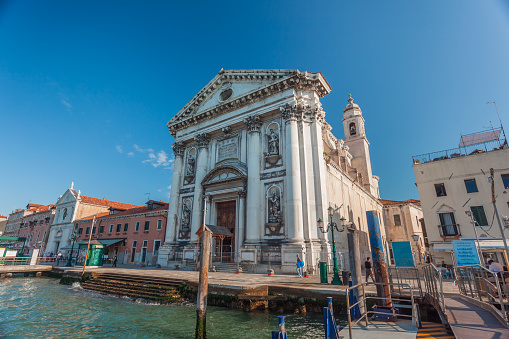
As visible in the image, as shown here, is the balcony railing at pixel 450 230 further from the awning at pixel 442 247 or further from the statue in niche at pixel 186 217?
the statue in niche at pixel 186 217

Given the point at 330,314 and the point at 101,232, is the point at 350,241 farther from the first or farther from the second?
the point at 101,232

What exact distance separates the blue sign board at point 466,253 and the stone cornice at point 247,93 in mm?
13712

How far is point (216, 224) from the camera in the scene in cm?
2228

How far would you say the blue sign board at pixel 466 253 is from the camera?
12.7 meters

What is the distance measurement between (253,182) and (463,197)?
1804 centimetres

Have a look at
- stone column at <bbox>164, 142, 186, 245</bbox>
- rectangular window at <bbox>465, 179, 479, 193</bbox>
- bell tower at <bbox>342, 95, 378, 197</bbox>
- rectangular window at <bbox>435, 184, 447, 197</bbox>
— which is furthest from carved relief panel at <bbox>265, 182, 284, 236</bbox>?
bell tower at <bbox>342, 95, 378, 197</bbox>

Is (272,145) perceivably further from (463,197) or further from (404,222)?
(404,222)

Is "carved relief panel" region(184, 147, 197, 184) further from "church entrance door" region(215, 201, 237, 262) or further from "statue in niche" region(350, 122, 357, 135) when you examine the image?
"statue in niche" region(350, 122, 357, 135)

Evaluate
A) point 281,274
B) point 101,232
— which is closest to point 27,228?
point 101,232

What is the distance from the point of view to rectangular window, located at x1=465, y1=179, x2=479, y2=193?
865 inches

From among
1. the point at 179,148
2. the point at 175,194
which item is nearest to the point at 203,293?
the point at 175,194

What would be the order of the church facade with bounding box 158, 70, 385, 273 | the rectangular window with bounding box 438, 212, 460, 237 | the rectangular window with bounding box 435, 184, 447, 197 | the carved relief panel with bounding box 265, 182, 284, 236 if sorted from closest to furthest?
the church facade with bounding box 158, 70, 385, 273
the carved relief panel with bounding box 265, 182, 284, 236
the rectangular window with bounding box 438, 212, 460, 237
the rectangular window with bounding box 435, 184, 447, 197

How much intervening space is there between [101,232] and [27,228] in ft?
88.5

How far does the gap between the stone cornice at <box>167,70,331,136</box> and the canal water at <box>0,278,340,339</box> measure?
16.0m
